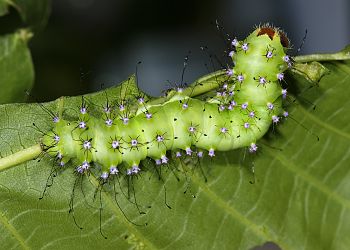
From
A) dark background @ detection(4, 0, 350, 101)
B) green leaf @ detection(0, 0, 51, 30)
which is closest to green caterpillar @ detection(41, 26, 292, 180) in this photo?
green leaf @ detection(0, 0, 51, 30)

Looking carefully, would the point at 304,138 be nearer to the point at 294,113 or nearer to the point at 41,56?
the point at 294,113

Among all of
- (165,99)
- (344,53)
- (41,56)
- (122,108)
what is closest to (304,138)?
(344,53)

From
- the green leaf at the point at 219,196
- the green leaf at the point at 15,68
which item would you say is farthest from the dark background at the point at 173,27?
the green leaf at the point at 219,196

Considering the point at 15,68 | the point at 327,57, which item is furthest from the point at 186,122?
the point at 15,68

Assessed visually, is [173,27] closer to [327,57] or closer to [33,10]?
[33,10]

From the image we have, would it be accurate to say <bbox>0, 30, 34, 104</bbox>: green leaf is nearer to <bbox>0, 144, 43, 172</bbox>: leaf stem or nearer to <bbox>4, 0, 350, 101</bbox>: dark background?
<bbox>0, 144, 43, 172</bbox>: leaf stem

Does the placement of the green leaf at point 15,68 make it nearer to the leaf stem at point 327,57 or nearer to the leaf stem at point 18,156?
the leaf stem at point 18,156
